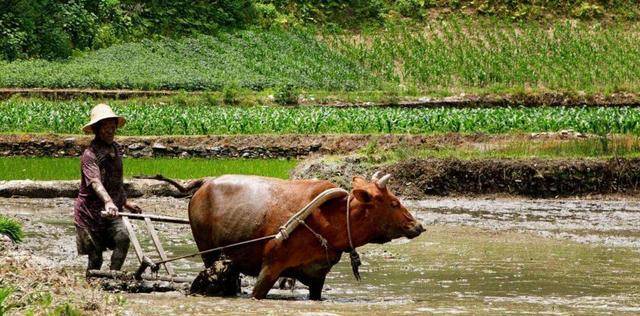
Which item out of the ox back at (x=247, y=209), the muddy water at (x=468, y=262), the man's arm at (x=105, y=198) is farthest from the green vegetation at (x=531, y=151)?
the man's arm at (x=105, y=198)

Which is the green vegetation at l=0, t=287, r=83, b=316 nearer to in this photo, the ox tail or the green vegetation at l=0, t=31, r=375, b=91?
the ox tail

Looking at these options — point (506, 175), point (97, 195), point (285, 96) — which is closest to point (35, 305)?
point (97, 195)

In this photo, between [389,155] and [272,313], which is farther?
[389,155]

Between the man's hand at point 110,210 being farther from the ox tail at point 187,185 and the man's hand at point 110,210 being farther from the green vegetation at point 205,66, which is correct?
the green vegetation at point 205,66

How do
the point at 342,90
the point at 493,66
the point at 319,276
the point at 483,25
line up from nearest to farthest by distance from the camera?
the point at 319,276 < the point at 342,90 < the point at 493,66 < the point at 483,25

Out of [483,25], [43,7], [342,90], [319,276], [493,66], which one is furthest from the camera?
[483,25]

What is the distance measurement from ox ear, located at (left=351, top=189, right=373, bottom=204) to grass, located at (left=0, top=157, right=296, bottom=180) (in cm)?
1177

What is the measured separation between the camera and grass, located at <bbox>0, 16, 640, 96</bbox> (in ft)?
125

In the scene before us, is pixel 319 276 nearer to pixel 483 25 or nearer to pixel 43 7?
pixel 43 7

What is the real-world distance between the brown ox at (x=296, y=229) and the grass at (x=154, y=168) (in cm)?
1118

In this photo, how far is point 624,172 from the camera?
21.1 m

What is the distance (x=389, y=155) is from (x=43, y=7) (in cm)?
2665

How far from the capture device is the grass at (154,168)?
21.7 meters

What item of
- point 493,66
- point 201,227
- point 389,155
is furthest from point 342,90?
point 201,227
